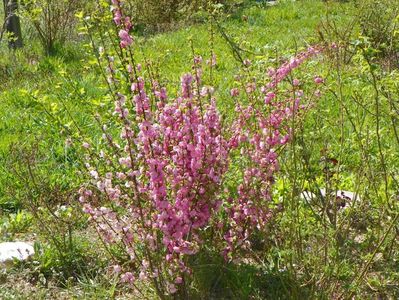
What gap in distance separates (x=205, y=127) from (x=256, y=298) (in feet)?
3.19

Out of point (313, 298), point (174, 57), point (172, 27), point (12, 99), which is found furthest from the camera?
point (172, 27)

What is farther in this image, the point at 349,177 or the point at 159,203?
the point at 349,177

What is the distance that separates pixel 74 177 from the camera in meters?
4.65

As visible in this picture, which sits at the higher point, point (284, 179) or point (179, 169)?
point (179, 169)

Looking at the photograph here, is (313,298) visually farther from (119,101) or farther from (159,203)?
(119,101)

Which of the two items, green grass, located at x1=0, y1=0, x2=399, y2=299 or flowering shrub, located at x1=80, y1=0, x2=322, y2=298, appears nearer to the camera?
flowering shrub, located at x1=80, y1=0, x2=322, y2=298

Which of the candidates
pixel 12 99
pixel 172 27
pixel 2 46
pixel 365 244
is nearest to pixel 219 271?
pixel 365 244

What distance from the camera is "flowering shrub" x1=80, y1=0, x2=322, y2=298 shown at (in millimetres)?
2709

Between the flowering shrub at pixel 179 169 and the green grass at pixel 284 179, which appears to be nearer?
the flowering shrub at pixel 179 169

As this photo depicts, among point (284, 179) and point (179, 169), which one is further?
point (284, 179)

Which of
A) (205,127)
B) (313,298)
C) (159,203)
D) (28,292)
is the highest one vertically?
(205,127)

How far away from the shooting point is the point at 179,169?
109 inches

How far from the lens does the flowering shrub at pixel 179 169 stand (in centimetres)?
271

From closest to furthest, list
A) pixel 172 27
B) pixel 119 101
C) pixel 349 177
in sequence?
pixel 119 101 < pixel 349 177 < pixel 172 27
